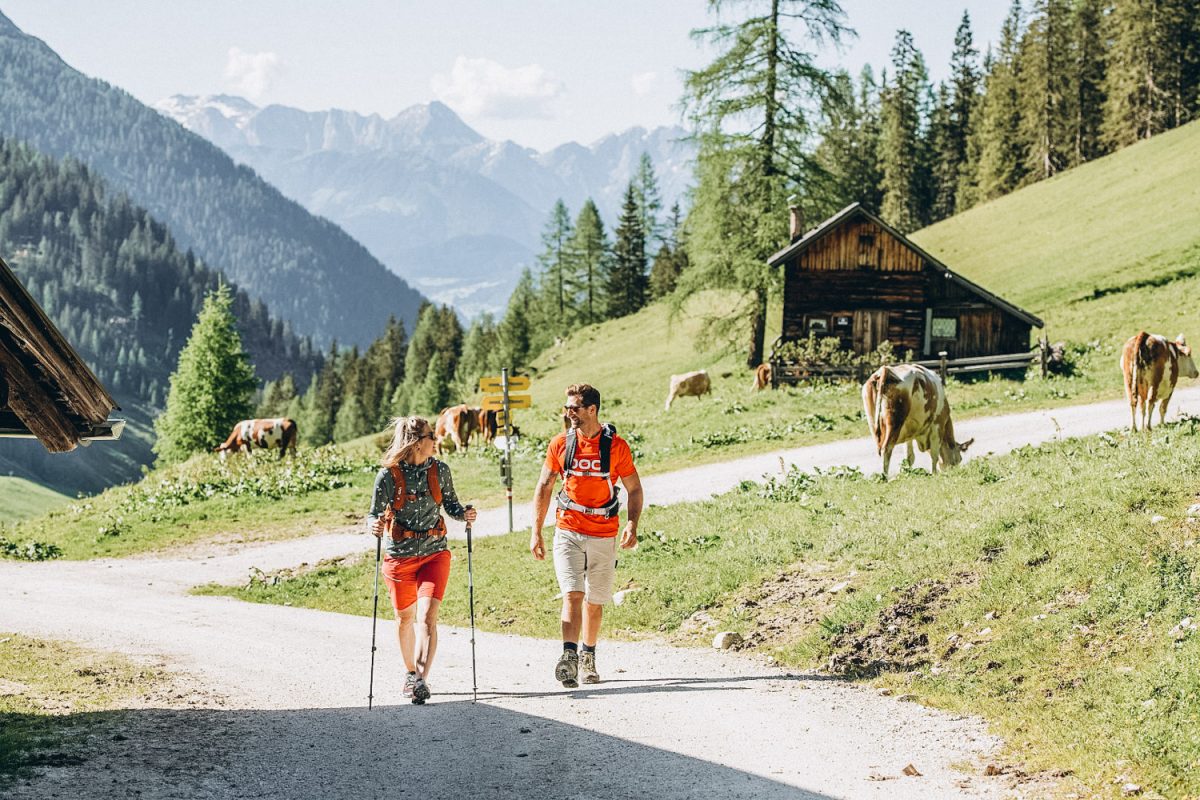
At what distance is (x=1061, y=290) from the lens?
51.5 m

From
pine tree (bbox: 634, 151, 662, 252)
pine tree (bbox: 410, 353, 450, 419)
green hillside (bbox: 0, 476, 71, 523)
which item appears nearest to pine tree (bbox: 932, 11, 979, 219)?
pine tree (bbox: 634, 151, 662, 252)

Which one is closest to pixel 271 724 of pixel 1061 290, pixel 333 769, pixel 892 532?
pixel 333 769

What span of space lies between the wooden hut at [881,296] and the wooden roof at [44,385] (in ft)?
121

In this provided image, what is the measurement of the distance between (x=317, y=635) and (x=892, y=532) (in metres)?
7.29

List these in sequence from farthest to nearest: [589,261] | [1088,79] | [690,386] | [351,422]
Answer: [351,422] < [589,261] < [1088,79] < [690,386]

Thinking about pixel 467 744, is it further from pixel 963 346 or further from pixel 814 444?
pixel 963 346

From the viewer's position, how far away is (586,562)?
33.0 feet

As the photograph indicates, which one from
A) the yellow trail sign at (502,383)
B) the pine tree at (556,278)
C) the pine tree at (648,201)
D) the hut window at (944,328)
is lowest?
the yellow trail sign at (502,383)

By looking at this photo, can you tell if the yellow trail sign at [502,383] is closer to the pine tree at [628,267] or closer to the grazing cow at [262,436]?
the grazing cow at [262,436]

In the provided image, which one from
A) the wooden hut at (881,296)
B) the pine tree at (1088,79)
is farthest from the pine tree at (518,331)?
the wooden hut at (881,296)

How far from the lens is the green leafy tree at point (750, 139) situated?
4272cm

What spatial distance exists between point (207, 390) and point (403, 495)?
56054 millimetres

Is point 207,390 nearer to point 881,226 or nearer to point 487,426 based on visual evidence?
point 487,426

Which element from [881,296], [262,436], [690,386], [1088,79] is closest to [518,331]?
[1088,79]
